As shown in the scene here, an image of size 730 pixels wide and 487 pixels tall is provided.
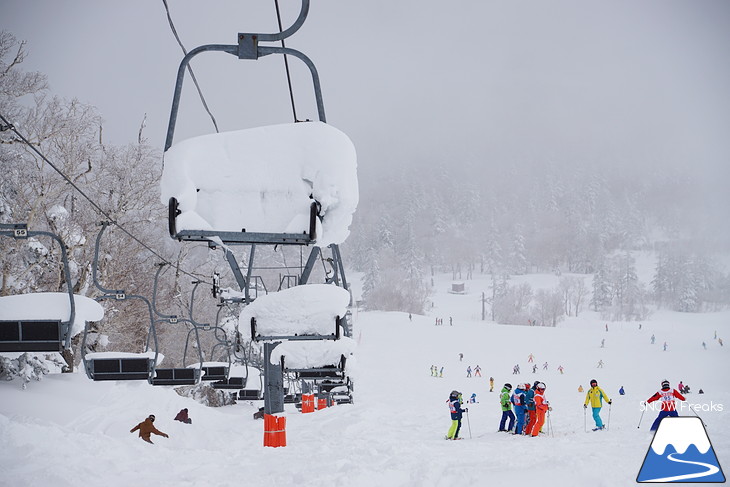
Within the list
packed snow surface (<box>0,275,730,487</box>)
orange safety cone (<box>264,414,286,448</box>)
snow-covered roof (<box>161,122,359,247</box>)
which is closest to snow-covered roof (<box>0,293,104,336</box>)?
packed snow surface (<box>0,275,730,487</box>)

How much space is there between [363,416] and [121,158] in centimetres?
1343

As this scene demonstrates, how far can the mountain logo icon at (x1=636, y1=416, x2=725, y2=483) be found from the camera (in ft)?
19.8

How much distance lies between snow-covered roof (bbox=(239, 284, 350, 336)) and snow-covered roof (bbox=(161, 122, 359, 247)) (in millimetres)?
2951

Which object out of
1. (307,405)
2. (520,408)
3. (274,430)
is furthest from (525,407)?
(307,405)

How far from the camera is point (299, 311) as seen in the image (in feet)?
23.6

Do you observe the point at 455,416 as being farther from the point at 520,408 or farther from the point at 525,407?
the point at 525,407

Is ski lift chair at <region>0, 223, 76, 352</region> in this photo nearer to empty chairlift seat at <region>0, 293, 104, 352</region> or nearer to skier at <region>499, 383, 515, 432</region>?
empty chairlift seat at <region>0, 293, 104, 352</region>

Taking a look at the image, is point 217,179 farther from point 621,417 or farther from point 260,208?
point 621,417

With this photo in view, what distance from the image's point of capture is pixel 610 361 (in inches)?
2350

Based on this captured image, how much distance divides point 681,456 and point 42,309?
23.3ft

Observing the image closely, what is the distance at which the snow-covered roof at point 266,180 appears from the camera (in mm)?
4254

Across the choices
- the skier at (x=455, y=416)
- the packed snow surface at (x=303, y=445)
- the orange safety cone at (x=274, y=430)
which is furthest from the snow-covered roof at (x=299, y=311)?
the skier at (x=455, y=416)

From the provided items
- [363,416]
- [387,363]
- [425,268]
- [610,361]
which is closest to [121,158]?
[363,416]

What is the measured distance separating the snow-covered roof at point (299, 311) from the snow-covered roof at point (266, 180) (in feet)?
9.68
